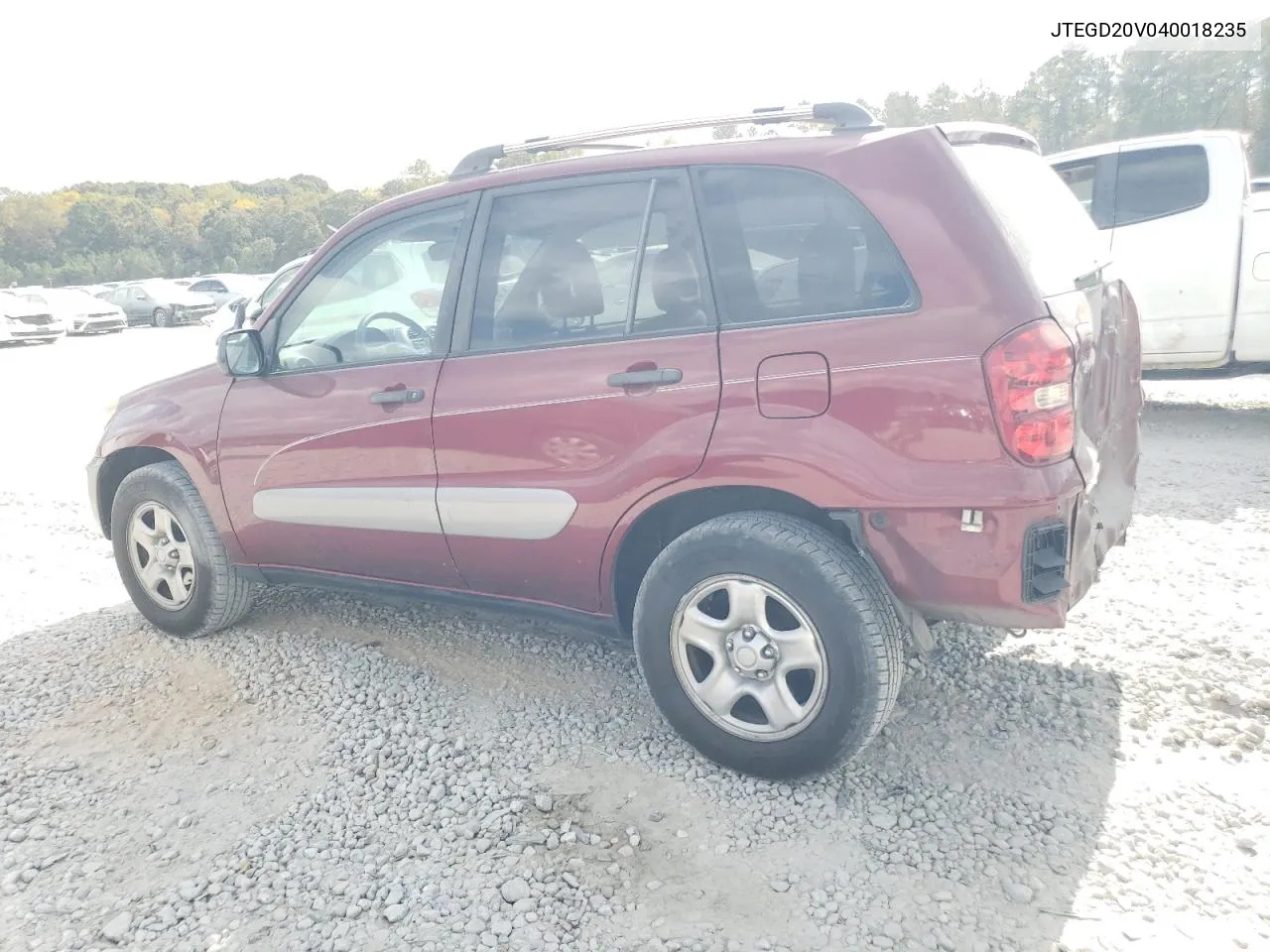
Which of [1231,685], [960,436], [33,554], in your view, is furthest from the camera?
[33,554]

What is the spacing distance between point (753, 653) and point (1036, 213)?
5.22 ft

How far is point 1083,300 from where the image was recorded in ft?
9.33

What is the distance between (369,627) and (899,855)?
2.53 m

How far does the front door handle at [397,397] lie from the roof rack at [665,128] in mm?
811

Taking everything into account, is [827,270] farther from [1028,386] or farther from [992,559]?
[992,559]

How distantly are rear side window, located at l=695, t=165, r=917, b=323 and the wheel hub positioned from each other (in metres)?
0.93

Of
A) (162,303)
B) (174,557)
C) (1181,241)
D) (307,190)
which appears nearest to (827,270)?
(174,557)

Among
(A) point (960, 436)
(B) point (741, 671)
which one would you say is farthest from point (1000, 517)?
(B) point (741, 671)

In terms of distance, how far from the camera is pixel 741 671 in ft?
9.57

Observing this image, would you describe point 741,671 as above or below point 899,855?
above

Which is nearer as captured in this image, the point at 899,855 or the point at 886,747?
the point at 899,855

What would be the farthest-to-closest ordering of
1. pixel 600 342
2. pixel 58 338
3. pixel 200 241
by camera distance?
pixel 200 241, pixel 58 338, pixel 600 342

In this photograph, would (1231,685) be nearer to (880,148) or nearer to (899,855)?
(899,855)

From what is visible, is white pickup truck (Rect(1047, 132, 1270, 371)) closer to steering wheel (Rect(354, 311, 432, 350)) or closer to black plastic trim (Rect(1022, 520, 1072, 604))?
black plastic trim (Rect(1022, 520, 1072, 604))
